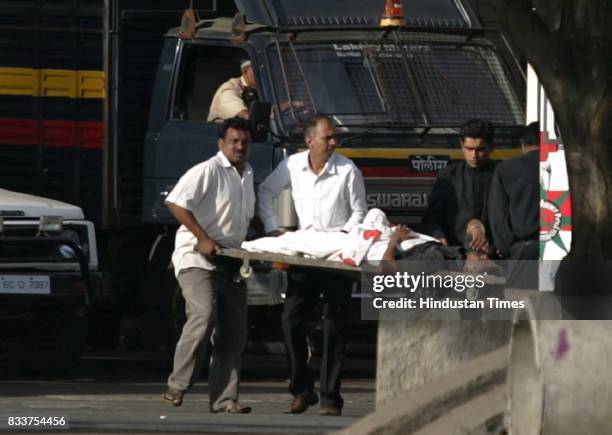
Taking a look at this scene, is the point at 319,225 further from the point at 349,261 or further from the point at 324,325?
the point at 349,261

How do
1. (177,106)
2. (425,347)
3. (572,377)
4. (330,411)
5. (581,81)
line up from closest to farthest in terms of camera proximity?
(572,377) < (581,81) < (425,347) < (330,411) < (177,106)

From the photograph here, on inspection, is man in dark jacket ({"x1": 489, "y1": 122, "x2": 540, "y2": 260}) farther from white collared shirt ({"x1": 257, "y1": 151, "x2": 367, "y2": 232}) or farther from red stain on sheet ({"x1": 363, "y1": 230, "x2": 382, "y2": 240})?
white collared shirt ({"x1": 257, "y1": 151, "x2": 367, "y2": 232})

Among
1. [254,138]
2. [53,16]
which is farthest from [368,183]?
[53,16]

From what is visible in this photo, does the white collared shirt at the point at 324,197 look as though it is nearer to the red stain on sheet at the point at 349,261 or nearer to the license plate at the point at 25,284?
the red stain on sheet at the point at 349,261

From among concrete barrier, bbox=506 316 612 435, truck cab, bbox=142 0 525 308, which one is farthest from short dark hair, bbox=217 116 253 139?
concrete barrier, bbox=506 316 612 435

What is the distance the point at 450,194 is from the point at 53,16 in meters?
4.86

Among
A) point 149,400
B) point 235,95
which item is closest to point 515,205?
point 149,400

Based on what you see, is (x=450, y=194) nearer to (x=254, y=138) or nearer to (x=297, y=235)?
(x=297, y=235)

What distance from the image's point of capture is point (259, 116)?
14.2 m

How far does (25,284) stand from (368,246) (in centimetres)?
381

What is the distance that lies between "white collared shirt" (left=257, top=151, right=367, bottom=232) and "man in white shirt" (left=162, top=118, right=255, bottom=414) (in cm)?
36

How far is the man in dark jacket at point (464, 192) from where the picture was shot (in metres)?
12.3

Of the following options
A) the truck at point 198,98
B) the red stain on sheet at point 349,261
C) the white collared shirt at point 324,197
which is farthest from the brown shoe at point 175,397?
the truck at point 198,98

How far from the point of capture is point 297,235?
11.9 m
